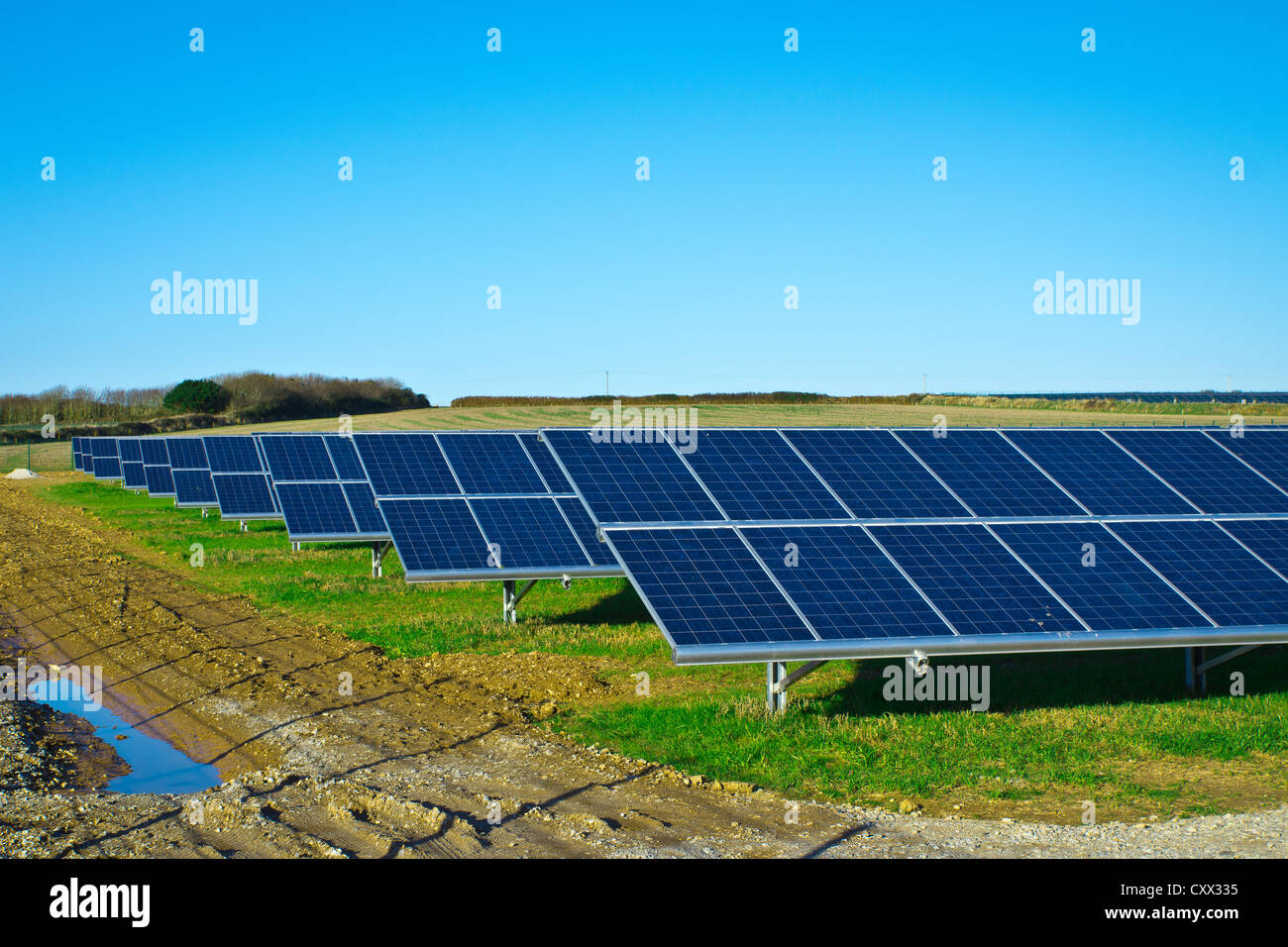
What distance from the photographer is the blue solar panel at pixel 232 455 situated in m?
38.2

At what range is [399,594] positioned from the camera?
2294 cm

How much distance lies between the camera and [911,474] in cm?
1538

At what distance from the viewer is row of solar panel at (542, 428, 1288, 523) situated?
13922 mm

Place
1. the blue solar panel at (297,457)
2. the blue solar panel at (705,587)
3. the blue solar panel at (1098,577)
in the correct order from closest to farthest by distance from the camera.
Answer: the blue solar panel at (705,587)
the blue solar panel at (1098,577)
the blue solar panel at (297,457)

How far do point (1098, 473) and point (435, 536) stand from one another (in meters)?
11.2

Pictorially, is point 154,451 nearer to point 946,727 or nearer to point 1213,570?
point 946,727

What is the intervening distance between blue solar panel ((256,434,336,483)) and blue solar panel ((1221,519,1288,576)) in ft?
72.2

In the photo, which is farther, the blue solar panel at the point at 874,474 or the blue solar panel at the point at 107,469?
the blue solar panel at the point at 107,469

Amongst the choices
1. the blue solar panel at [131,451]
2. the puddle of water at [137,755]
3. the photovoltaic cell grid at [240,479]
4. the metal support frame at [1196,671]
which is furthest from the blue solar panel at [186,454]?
the metal support frame at [1196,671]

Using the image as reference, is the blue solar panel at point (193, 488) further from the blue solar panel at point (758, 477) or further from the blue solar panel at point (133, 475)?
the blue solar panel at point (758, 477)

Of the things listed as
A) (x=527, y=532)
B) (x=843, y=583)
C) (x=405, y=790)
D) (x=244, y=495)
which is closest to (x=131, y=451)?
(x=244, y=495)

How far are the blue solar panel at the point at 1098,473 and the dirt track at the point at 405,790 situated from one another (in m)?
6.19
